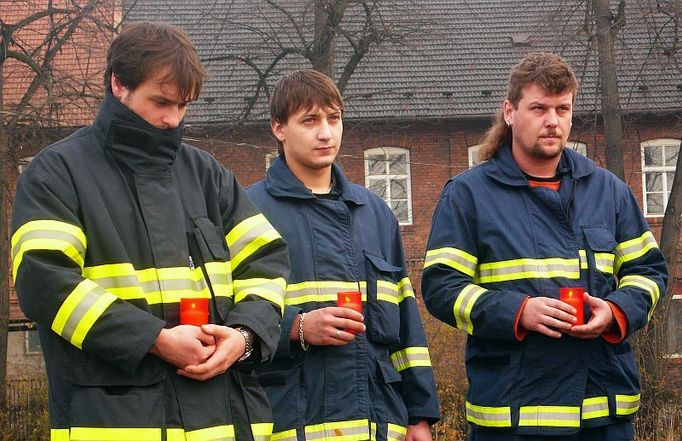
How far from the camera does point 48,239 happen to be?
3385 millimetres

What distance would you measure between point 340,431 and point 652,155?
24746 mm

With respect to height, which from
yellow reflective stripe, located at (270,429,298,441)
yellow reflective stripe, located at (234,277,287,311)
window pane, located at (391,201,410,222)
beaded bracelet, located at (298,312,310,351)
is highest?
window pane, located at (391,201,410,222)

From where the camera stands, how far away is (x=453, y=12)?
95.4 ft

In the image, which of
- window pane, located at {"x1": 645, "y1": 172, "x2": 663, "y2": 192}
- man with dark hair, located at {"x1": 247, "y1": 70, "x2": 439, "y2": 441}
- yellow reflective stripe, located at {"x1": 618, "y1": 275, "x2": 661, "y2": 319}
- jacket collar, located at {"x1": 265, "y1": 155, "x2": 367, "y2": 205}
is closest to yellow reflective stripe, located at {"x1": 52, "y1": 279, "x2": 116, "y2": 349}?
man with dark hair, located at {"x1": 247, "y1": 70, "x2": 439, "y2": 441}

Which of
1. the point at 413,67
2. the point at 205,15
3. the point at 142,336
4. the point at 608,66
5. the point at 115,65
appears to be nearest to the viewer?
the point at 142,336

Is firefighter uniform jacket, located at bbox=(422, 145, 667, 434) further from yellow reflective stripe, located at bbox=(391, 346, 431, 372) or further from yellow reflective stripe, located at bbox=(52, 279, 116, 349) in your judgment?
yellow reflective stripe, located at bbox=(52, 279, 116, 349)

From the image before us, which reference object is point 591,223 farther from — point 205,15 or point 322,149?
point 205,15

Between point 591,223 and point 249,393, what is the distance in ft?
6.30

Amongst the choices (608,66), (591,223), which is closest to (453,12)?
(608,66)

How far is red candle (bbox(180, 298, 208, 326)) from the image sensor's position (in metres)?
3.53

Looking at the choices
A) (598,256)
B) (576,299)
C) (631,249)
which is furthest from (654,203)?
(576,299)

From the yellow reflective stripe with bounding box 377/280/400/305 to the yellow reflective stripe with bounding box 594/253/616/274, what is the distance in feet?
2.93

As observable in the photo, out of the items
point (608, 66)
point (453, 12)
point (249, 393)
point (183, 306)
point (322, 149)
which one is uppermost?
point (453, 12)

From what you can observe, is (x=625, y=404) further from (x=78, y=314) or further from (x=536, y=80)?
(x=78, y=314)
